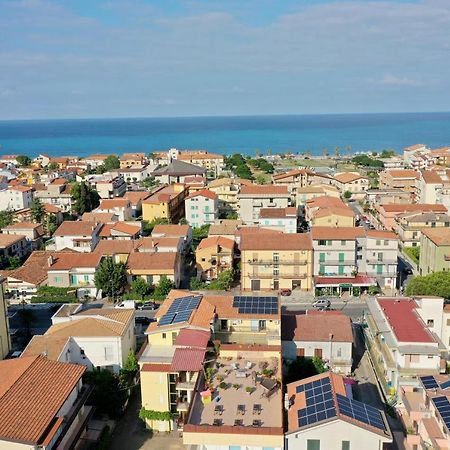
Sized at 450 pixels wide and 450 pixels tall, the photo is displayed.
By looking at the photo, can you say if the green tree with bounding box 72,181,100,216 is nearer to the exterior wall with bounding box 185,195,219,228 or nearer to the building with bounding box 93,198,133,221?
the building with bounding box 93,198,133,221

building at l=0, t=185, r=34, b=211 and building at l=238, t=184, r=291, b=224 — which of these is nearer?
building at l=238, t=184, r=291, b=224

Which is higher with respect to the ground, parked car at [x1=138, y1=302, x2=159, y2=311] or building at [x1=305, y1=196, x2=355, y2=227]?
building at [x1=305, y1=196, x2=355, y2=227]

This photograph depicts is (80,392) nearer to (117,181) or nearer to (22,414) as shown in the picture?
(22,414)

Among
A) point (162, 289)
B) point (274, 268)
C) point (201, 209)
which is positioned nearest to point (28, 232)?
point (201, 209)

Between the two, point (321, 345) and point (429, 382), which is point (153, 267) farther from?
point (429, 382)

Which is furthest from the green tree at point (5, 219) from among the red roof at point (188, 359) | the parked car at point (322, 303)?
the red roof at point (188, 359)

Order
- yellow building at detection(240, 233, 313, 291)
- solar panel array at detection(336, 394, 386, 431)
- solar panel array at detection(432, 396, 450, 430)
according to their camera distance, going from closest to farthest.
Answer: solar panel array at detection(336, 394, 386, 431), solar panel array at detection(432, 396, 450, 430), yellow building at detection(240, 233, 313, 291)

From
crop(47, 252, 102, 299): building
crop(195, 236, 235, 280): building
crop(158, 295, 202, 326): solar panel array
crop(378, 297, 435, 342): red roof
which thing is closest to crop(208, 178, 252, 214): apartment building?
crop(195, 236, 235, 280): building
